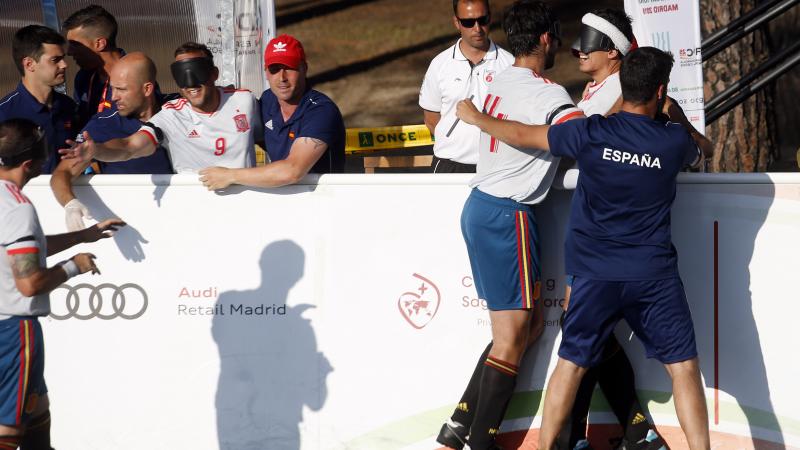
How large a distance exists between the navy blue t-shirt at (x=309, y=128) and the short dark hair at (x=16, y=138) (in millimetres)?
1351

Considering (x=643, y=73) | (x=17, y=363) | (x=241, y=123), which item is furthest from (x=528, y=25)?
(x=17, y=363)

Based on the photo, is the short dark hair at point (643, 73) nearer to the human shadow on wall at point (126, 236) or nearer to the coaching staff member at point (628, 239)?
the coaching staff member at point (628, 239)

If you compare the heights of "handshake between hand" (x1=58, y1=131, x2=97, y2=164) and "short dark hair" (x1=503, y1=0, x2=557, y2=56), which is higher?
"short dark hair" (x1=503, y1=0, x2=557, y2=56)

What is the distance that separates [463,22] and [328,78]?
7.48 m

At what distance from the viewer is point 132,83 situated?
5.45 m

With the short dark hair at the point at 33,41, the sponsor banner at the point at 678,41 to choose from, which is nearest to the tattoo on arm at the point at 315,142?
Answer: the short dark hair at the point at 33,41

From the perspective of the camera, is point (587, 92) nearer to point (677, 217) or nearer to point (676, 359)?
point (677, 217)

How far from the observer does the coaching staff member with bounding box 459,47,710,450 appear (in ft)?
14.2

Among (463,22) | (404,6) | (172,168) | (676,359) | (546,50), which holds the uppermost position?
(404,6)

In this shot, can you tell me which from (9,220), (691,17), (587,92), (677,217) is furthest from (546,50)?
(691,17)

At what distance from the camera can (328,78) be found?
1349 cm

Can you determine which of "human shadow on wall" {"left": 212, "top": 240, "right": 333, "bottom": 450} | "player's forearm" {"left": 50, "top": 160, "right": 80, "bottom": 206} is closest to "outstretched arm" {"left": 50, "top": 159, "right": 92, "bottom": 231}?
"player's forearm" {"left": 50, "top": 160, "right": 80, "bottom": 206}

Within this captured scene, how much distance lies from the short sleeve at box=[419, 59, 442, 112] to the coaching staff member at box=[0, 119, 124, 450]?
9.33 feet

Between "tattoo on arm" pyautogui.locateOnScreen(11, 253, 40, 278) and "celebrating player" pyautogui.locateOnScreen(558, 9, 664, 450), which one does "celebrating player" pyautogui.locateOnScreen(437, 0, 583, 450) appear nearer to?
"celebrating player" pyautogui.locateOnScreen(558, 9, 664, 450)
